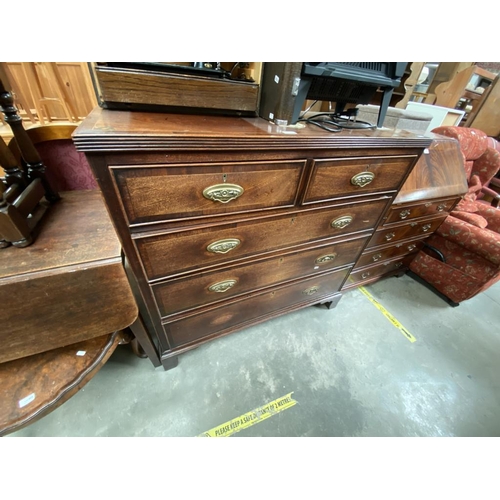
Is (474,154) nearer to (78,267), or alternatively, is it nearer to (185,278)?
(185,278)

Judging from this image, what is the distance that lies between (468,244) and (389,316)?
2.32 ft

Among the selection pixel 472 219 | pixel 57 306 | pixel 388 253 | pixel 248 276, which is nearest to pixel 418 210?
pixel 388 253

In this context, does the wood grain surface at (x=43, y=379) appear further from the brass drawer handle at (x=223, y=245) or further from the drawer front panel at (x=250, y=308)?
the brass drawer handle at (x=223, y=245)

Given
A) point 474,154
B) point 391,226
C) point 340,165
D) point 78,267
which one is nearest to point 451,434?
point 391,226

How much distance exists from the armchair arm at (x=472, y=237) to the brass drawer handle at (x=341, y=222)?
1.08 meters

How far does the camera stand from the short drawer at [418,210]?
49.6 inches

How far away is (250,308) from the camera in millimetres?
1180

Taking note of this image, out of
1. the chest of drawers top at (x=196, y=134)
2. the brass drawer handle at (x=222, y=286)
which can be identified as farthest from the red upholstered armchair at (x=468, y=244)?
the brass drawer handle at (x=222, y=286)

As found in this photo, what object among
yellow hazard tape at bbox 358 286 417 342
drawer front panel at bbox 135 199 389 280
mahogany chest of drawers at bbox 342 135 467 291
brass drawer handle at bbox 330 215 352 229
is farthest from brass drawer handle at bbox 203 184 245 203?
yellow hazard tape at bbox 358 286 417 342

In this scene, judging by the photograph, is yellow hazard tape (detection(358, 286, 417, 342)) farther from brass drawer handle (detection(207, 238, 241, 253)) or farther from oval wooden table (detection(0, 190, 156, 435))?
oval wooden table (detection(0, 190, 156, 435))

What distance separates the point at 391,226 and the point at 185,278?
1.27 metres

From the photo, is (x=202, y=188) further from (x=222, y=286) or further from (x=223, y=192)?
(x=222, y=286)

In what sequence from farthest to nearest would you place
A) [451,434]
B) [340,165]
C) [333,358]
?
1. [333,358]
2. [451,434]
3. [340,165]

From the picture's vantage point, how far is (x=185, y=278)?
32.5 inches
